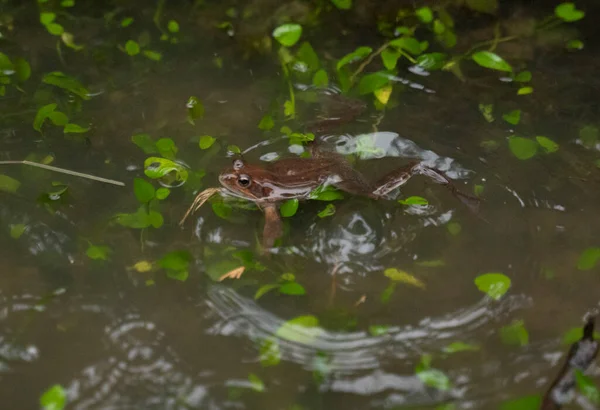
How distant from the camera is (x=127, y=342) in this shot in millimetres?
2109

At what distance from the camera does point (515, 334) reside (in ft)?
6.95

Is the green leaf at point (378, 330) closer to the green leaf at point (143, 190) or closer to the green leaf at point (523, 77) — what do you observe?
the green leaf at point (143, 190)

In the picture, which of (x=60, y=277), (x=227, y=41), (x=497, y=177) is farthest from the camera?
(x=227, y=41)

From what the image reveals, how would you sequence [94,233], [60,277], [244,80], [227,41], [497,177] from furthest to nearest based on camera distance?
1. [227,41]
2. [244,80]
3. [497,177]
4. [94,233]
5. [60,277]

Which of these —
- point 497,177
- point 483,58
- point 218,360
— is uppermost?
point 483,58

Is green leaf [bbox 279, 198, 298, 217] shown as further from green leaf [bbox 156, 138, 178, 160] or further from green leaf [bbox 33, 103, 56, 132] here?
green leaf [bbox 33, 103, 56, 132]

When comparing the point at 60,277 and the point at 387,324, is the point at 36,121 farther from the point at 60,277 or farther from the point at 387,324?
the point at 387,324

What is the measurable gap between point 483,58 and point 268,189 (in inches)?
54.0

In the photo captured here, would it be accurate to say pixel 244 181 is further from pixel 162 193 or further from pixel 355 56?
pixel 355 56

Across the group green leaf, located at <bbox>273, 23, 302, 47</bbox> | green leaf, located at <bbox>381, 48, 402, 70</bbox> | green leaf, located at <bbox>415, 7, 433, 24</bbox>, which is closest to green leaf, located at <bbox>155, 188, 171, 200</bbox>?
green leaf, located at <bbox>273, 23, 302, 47</bbox>

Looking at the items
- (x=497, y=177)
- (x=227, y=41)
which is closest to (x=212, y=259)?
(x=497, y=177)

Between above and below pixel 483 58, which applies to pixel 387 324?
below

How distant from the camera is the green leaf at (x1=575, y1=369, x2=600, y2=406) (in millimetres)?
1798

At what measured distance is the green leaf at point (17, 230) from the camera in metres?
2.45
